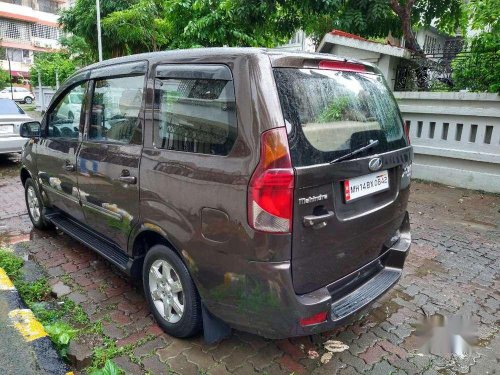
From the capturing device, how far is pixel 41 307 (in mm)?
3117

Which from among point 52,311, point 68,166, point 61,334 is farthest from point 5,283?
point 68,166

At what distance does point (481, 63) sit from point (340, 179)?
18.4ft

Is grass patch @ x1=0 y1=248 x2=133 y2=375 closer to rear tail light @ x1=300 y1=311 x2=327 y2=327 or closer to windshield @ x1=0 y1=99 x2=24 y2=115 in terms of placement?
rear tail light @ x1=300 y1=311 x2=327 y2=327

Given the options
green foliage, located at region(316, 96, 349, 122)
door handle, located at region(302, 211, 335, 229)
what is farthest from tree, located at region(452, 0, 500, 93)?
door handle, located at region(302, 211, 335, 229)

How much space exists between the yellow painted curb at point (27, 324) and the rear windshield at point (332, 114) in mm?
2052

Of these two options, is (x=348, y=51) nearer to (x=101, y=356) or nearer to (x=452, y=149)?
(x=452, y=149)

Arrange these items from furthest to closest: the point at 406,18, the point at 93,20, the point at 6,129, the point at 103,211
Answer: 1. the point at 93,20
2. the point at 6,129
3. the point at 406,18
4. the point at 103,211

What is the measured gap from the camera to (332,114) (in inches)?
89.6

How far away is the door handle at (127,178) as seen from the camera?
8.82 feet

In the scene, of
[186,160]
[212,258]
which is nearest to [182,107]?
[186,160]

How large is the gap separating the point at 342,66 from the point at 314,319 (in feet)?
5.02

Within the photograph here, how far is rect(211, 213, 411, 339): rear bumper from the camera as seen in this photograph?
2.03 metres

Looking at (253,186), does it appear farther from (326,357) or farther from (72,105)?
(72,105)

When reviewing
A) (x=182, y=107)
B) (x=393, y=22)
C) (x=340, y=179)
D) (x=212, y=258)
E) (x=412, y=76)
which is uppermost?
(x=393, y=22)
